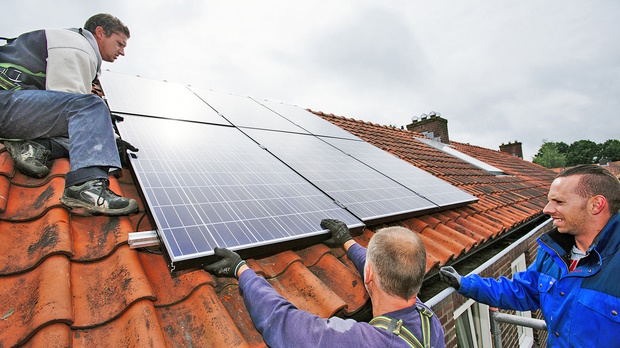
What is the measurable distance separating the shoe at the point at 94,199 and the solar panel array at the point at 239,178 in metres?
0.22

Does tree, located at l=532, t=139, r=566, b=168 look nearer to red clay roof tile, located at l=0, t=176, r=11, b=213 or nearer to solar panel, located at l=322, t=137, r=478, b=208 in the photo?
solar panel, located at l=322, t=137, r=478, b=208

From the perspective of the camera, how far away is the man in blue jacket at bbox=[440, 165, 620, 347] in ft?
6.68

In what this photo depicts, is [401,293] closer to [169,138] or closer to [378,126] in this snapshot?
[169,138]

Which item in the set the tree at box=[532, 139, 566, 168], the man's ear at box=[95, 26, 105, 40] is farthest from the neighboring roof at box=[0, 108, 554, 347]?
the tree at box=[532, 139, 566, 168]

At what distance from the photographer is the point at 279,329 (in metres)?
1.39

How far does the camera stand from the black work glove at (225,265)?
1.60m

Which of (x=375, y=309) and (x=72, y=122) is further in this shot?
(x=72, y=122)

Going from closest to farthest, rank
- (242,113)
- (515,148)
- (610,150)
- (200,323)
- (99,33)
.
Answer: (200,323), (99,33), (242,113), (515,148), (610,150)

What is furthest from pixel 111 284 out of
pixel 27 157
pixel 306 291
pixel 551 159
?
pixel 551 159

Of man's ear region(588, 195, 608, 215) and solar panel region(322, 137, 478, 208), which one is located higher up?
man's ear region(588, 195, 608, 215)

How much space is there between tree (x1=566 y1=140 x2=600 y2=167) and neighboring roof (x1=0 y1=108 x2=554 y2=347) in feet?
314

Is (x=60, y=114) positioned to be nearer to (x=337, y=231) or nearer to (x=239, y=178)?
(x=239, y=178)

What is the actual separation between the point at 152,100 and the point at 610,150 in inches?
4141

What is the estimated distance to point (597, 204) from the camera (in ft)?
7.43
